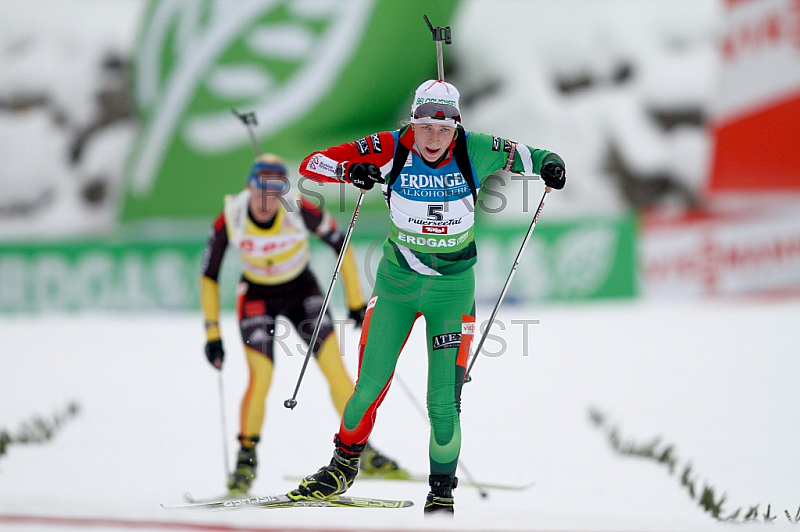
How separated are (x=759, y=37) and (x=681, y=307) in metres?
5.25

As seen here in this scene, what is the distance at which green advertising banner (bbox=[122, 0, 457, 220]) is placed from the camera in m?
13.6

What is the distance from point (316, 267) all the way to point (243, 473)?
7710 mm

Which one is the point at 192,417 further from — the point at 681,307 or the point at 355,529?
the point at 681,307

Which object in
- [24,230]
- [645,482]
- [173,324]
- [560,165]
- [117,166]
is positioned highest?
[117,166]

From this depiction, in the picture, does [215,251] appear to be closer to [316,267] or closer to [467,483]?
[467,483]

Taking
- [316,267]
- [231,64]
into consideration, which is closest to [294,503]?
[316,267]

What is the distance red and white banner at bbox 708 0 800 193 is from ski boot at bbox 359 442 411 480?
36.3ft

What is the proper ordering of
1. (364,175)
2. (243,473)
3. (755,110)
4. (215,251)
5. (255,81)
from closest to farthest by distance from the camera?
(364,175)
(243,473)
(215,251)
(255,81)
(755,110)

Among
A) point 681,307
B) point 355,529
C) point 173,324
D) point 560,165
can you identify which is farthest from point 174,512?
point 681,307

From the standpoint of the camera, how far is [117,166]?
21219 millimetres

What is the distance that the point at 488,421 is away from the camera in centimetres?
757

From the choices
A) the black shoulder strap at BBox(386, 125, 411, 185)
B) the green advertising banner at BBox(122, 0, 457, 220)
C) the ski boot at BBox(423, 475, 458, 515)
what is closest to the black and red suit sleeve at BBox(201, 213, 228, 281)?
the black shoulder strap at BBox(386, 125, 411, 185)

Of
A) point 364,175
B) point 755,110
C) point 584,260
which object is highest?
point 755,110

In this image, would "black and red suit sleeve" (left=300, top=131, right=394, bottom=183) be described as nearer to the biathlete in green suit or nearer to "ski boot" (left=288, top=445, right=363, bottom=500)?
the biathlete in green suit
